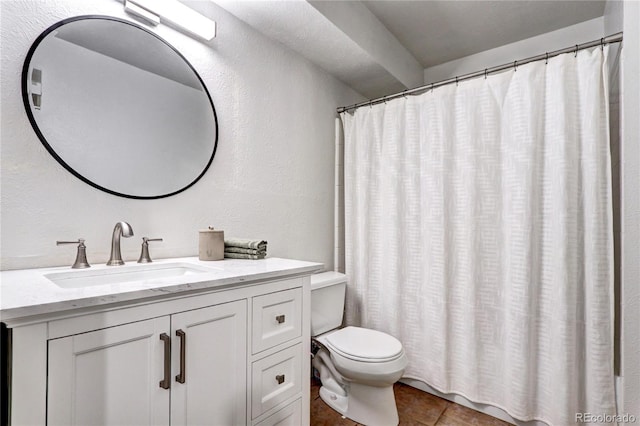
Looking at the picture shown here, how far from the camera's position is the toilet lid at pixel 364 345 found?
1594mm

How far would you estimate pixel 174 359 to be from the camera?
933 mm

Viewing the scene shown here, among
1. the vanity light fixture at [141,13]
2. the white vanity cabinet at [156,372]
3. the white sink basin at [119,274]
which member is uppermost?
the vanity light fixture at [141,13]

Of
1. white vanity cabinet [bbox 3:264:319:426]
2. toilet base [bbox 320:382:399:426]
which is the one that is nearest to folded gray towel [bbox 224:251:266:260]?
white vanity cabinet [bbox 3:264:319:426]

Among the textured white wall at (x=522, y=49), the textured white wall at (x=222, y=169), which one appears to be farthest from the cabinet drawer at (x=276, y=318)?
the textured white wall at (x=522, y=49)

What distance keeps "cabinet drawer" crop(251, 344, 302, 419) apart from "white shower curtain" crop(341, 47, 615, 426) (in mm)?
998

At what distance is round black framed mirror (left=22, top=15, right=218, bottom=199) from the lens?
3.77 ft

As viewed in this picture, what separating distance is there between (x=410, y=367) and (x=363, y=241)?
865mm

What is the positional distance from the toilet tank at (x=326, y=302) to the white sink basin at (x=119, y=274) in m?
0.78

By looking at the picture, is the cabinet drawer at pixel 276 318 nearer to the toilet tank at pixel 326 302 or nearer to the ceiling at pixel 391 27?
the toilet tank at pixel 326 302

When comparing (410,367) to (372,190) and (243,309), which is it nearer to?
(372,190)

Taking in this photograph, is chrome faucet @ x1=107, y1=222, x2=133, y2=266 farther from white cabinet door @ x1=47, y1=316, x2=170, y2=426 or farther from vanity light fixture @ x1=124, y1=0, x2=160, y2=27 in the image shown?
vanity light fixture @ x1=124, y1=0, x2=160, y2=27

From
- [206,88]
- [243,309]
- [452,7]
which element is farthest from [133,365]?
[452,7]

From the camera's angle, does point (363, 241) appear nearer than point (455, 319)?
No

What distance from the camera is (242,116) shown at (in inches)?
69.7
